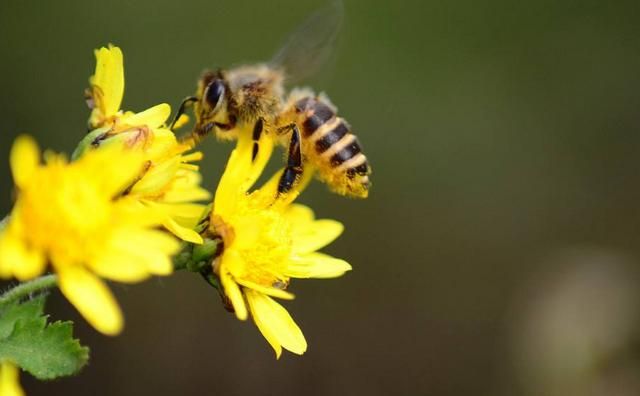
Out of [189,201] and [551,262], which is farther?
[551,262]

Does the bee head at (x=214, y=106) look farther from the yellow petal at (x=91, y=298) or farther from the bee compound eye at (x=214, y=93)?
the yellow petal at (x=91, y=298)

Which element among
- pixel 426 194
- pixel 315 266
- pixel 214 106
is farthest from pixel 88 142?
pixel 426 194

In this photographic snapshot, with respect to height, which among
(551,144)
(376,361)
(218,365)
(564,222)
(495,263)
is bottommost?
(218,365)

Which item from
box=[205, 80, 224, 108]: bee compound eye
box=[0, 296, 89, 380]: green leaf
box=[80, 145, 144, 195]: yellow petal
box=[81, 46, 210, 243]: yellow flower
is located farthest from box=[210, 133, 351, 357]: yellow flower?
box=[80, 145, 144, 195]: yellow petal

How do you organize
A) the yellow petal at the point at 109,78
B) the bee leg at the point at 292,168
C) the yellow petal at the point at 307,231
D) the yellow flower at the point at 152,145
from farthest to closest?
1. the yellow petal at the point at 307,231
2. the bee leg at the point at 292,168
3. the yellow petal at the point at 109,78
4. the yellow flower at the point at 152,145

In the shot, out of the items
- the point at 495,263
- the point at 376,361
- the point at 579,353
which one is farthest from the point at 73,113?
the point at 579,353

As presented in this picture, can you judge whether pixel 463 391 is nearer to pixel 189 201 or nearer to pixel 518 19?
pixel 518 19

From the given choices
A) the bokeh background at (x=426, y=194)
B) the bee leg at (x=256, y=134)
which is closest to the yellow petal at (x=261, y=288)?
the bee leg at (x=256, y=134)
